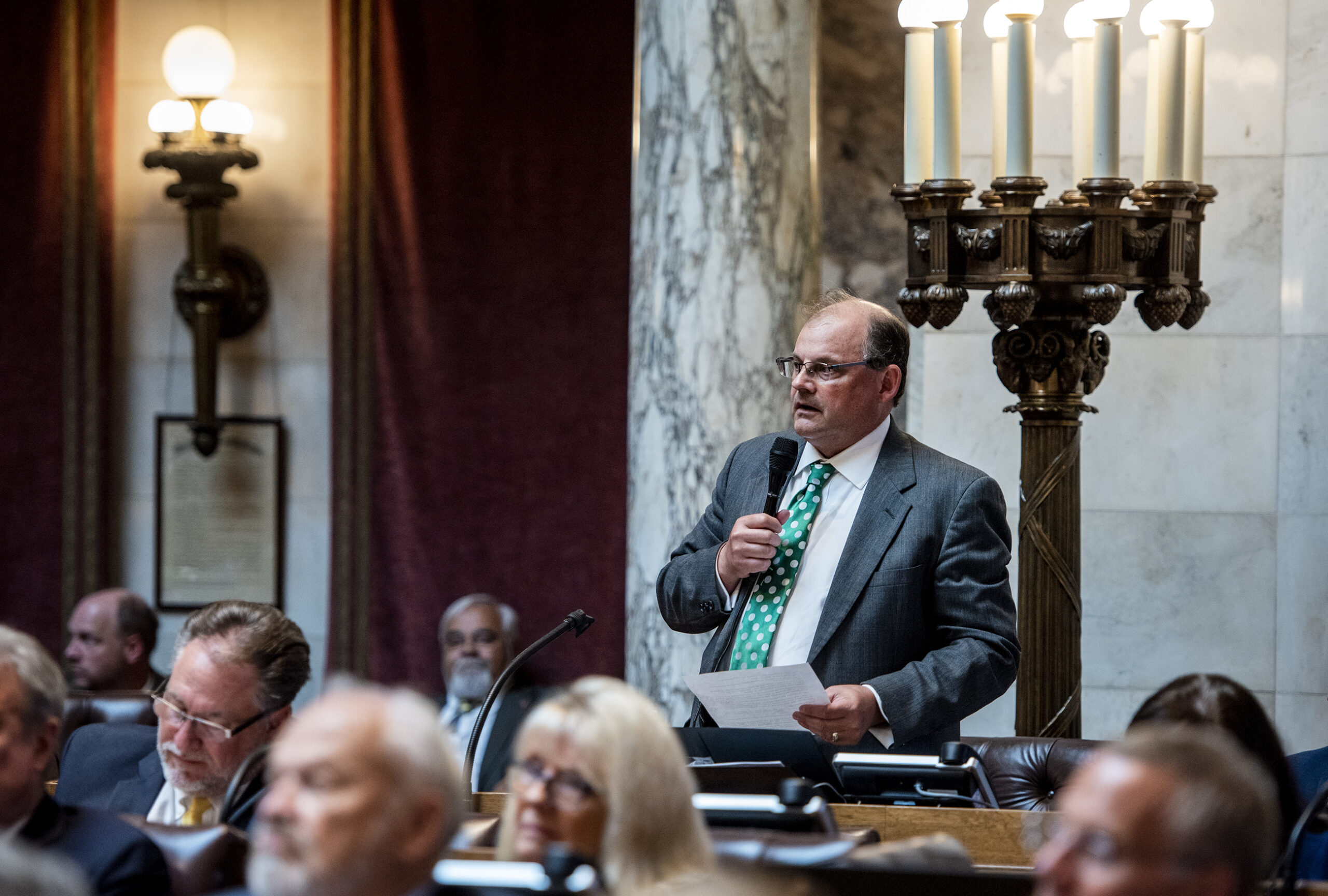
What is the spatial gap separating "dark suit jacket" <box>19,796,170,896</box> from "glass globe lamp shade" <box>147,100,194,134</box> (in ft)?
14.3

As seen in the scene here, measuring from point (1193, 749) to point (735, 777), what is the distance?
1082 mm

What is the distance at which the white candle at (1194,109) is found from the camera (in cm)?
458

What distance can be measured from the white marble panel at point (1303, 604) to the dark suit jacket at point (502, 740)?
254cm

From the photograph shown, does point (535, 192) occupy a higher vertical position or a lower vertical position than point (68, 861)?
higher

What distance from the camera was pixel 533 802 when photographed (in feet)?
7.50

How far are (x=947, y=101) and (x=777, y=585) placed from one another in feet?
4.87

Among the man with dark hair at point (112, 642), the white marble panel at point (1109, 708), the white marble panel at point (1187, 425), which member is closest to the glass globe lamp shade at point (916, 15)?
the white marble panel at point (1187, 425)

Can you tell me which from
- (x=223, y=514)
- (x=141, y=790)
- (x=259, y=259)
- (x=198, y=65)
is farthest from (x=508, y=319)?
(x=141, y=790)

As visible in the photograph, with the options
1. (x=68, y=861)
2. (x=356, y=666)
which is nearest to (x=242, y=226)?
(x=356, y=666)

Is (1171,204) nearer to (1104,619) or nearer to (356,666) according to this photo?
(1104,619)

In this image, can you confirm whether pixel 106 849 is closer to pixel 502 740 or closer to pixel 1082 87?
pixel 502 740

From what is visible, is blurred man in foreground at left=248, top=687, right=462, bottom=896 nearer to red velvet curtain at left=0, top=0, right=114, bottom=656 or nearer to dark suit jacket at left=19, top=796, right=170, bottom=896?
dark suit jacket at left=19, top=796, right=170, bottom=896

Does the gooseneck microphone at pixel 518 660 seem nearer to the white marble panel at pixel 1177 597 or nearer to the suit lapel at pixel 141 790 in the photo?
the suit lapel at pixel 141 790

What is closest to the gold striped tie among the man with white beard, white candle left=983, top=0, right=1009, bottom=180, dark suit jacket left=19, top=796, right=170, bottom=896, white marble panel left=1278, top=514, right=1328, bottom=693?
dark suit jacket left=19, top=796, right=170, bottom=896
